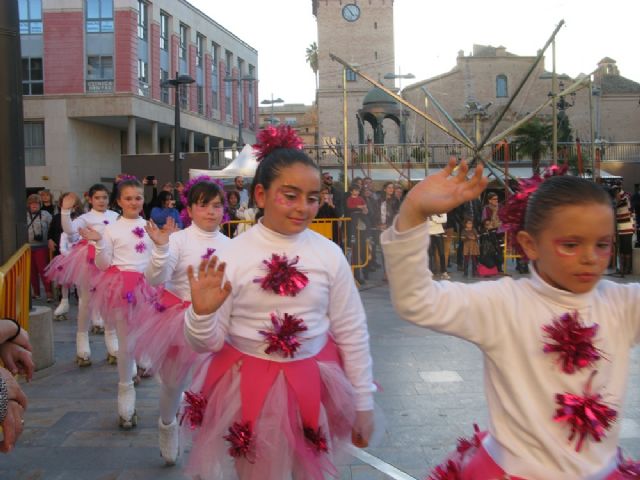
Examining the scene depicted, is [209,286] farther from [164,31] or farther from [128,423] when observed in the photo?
[164,31]

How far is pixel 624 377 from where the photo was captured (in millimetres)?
2229

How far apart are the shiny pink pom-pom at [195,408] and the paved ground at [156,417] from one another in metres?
1.35

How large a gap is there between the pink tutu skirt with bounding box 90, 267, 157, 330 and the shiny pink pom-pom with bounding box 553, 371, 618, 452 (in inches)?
148

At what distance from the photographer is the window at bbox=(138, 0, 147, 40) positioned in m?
39.3

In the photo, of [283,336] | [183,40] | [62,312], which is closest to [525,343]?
[283,336]

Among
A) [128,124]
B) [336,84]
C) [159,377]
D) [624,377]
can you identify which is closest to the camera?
[624,377]

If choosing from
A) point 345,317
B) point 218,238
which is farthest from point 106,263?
point 345,317

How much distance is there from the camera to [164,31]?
142 ft

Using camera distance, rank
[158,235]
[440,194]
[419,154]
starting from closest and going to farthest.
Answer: [440,194] < [158,235] < [419,154]

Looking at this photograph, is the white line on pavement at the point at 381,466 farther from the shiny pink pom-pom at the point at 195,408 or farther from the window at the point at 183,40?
the window at the point at 183,40

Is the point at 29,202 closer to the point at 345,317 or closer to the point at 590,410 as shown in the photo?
the point at 345,317

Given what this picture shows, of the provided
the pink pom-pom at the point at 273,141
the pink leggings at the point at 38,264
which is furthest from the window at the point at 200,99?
the pink pom-pom at the point at 273,141

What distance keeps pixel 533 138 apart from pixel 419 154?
7.68 m

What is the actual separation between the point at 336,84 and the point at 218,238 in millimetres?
47657
